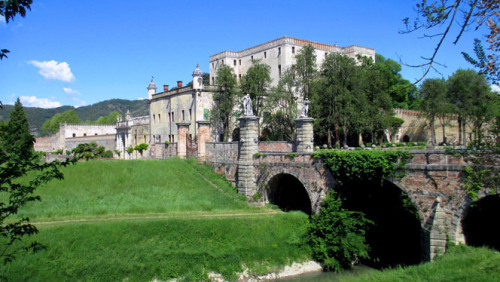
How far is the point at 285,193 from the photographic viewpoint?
26.9 meters

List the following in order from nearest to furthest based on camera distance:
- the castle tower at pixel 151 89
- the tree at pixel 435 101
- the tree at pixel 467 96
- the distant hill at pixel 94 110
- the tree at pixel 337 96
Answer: the tree at pixel 337 96 < the tree at pixel 467 96 < the tree at pixel 435 101 < the castle tower at pixel 151 89 < the distant hill at pixel 94 110

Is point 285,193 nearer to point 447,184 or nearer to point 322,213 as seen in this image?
point 322,213

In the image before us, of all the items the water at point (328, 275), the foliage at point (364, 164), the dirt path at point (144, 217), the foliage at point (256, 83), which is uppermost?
the foliage at point (256, 83)

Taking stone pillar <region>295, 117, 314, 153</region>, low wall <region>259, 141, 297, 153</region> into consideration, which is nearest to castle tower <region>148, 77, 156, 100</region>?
low wall <region>259, 141, 297, 153</region>

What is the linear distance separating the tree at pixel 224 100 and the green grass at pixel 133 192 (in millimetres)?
10450

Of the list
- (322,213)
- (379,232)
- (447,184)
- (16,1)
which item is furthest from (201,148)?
(16,1)

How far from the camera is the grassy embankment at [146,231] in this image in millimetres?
Answer: 16875

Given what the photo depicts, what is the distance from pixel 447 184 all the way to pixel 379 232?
678 centimetres

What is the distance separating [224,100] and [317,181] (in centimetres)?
1990

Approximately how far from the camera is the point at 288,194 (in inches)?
1064

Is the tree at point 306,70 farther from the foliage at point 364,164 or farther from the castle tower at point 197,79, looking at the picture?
the foliage at point 364,164

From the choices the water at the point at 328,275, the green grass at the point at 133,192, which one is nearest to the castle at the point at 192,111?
the green grass at the point at 133,192

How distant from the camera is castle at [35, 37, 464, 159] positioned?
38.9m

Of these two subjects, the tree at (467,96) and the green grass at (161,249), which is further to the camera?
the tree at (467,96)
